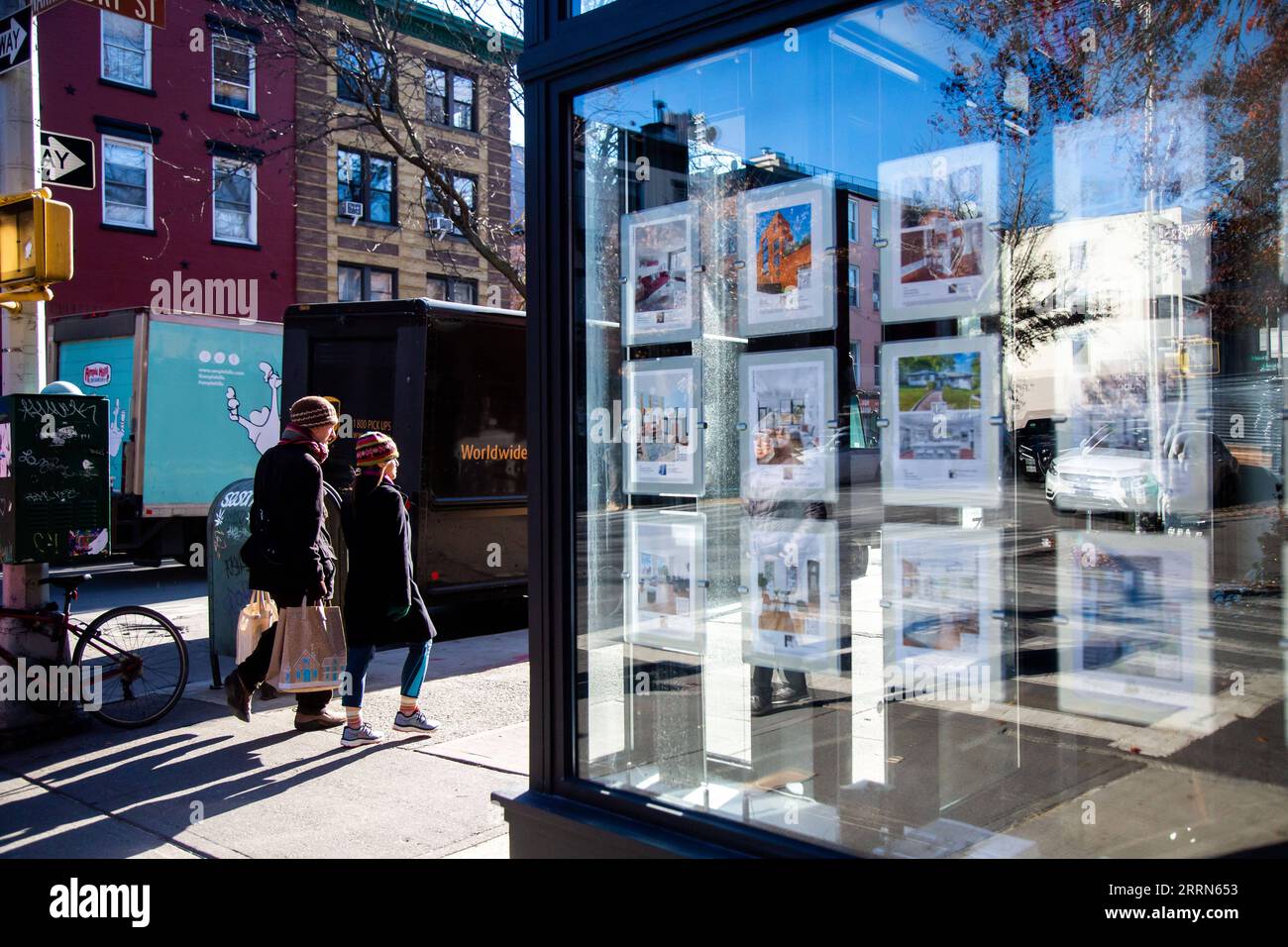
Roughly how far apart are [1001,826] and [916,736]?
45 centimetres

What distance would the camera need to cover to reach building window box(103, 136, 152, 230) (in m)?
21.8

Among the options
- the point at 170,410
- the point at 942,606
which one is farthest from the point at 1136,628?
the point at 170,410

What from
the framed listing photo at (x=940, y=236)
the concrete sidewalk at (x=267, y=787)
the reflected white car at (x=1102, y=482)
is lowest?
the concrete sidewalk at (x=267, y=787)

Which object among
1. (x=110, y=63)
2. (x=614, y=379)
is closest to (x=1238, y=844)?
Result: (x=614, y=379)

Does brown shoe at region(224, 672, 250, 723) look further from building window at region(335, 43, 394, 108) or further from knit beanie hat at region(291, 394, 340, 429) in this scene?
building window at region(335, 43, 394, 108)

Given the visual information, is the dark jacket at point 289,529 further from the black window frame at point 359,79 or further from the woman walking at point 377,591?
the black window frame at point 359,79

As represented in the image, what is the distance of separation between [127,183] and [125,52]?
2.60 m

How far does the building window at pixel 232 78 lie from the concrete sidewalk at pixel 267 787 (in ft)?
64.1

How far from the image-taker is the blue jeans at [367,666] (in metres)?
6.31

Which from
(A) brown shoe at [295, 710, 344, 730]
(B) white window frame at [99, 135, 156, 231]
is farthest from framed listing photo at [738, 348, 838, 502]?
(B) white window frame at [99, 135, 156, 231]

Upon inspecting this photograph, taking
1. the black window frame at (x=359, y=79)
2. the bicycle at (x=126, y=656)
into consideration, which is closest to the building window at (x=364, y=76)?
the black window frame at (x=359, y=79)

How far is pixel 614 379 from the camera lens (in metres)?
4.08

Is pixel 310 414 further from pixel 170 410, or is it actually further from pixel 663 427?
pixel 170 410
